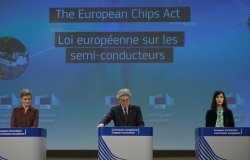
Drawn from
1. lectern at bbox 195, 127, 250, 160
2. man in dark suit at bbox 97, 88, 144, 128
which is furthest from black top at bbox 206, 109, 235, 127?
man in dark suit at bbox 97, 88, 144, 128

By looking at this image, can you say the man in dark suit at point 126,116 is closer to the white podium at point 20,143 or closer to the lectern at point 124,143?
the lectern at point 124,143

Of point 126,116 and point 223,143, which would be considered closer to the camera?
point 223,143

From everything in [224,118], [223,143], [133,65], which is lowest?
[223,143]

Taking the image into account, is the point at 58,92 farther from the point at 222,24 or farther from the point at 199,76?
the point at 222,24

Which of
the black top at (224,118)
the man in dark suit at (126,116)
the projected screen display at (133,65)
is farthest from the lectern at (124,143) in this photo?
the projected screen display at (133,65)

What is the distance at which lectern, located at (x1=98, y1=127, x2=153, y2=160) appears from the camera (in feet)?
18.4

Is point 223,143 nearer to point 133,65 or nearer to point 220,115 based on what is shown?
point 220,115

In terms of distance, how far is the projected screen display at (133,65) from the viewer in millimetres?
7840

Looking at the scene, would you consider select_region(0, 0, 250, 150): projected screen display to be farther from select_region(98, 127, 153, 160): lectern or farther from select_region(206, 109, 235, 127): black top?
select_region(98, 127, 153, 160): lectern

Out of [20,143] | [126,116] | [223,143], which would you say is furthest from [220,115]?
[20,143]

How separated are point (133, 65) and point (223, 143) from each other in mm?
2626

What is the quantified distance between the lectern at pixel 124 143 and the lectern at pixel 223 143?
0.59 meters

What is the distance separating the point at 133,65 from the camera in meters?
7.89

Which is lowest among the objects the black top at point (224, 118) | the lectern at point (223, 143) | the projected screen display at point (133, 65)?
the lectern at point (223, 143)
